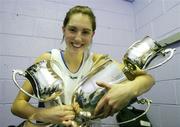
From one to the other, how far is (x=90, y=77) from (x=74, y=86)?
0.28 feet

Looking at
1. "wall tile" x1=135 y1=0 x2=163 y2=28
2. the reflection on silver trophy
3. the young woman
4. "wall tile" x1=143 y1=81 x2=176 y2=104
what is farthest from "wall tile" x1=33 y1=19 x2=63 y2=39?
the reflection on silver trophy

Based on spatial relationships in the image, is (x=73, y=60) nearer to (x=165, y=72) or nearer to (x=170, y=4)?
(x=165, y=72)

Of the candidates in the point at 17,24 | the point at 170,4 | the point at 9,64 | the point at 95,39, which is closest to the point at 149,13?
the point at 170,4

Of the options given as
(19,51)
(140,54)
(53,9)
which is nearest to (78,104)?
(140,54)

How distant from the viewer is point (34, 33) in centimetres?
141

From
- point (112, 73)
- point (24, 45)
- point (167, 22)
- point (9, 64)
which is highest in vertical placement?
point (167, 22)

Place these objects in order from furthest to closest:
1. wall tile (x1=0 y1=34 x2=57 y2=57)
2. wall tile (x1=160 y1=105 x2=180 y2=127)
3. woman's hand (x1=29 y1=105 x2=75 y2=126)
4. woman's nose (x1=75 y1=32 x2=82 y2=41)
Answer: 1. wall tile (x1=0 y1=34 x2=57 y2=57)
2. wall tile (x1=160 y1=105 x2=180 y2=127)
3. woman's nose (x1=75 y1=32 x2=82 y2=41)
4. woman's hand (x1=29 y1=105 x2=75 y2=126)

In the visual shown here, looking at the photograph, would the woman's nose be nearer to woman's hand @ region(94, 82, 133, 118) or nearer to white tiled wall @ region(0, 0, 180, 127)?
woman's hand @ region(94, 82, 133, 118)

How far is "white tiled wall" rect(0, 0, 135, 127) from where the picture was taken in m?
1.30

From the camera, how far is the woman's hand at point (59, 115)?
1.72 ft

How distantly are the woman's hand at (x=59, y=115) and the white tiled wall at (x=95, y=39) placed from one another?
84 centimetres

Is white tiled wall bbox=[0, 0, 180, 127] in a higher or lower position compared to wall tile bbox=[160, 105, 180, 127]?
higher

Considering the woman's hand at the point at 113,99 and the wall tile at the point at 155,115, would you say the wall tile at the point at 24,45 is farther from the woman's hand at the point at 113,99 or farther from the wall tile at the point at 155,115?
the woman's hand at the point at 113,99

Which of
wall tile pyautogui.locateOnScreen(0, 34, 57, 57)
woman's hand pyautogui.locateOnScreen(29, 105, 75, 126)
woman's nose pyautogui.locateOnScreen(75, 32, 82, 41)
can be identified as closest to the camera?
woman's hand pyautogui.locateOnScreen(29, 105, 75, 126)
